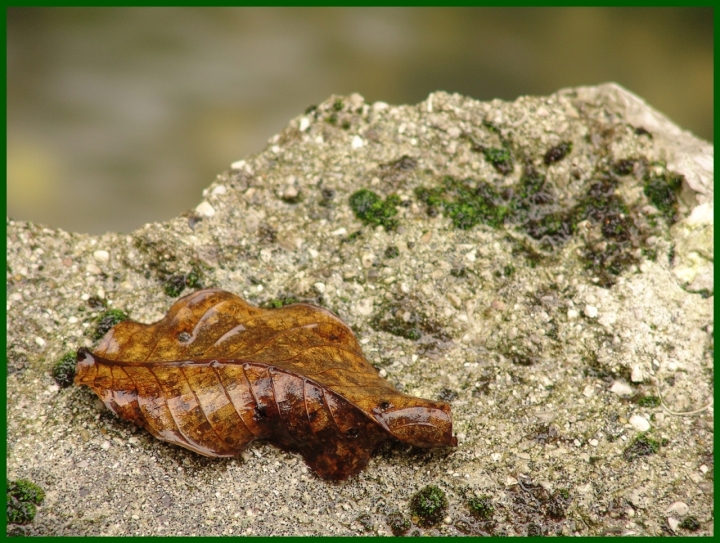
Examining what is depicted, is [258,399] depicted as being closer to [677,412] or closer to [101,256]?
[101,256]

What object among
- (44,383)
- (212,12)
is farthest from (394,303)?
(212,12)

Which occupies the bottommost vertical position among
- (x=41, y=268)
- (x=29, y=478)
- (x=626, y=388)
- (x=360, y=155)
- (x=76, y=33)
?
(x=29, y=478)

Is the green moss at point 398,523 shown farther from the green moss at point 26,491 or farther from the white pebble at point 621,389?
the green moss at point 26,491

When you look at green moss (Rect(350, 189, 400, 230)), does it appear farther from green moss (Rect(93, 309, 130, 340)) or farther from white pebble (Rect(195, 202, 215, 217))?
green moss (Rect(93, 309, 130, 340))

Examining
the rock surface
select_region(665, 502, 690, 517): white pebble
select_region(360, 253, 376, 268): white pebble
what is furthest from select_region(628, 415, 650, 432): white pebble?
select_region(360, 253, 376, 268): white pebble

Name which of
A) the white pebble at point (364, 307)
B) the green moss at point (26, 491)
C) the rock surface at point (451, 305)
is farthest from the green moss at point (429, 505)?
the green moss at point (26, 491)

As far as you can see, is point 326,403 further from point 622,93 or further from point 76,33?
point 76,33
